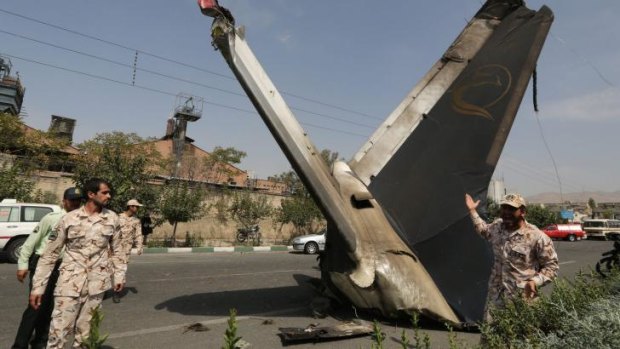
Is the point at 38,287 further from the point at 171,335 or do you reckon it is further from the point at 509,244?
the point at 509,244

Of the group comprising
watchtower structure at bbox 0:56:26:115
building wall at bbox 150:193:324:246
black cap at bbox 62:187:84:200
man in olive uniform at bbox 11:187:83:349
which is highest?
watchtower structure at bbox 0:56:26:115

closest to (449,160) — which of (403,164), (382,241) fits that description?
(403,164)

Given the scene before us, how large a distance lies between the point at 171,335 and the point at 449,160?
443cm

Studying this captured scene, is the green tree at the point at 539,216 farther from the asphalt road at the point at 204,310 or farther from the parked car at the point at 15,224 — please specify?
the parked car at the point at 15,224

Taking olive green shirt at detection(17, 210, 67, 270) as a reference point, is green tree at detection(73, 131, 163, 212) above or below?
above

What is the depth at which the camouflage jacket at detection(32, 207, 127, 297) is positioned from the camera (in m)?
3.42

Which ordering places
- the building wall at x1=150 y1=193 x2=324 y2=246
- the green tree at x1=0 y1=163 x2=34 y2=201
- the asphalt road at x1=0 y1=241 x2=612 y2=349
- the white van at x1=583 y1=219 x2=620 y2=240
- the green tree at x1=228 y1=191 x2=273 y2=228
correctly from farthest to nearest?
the white van at x1=583 y1=219 x2=620 y2=240
the green tree at x1=228 y1=191 x2=273 y2=228
the building wall at x1=150 y1=193 x2=324 y2=246
the green tree at x1=0 y1=163 x2=34 y2=201
the asphalt road at x1=0 y1=241 x2=612 y2=349

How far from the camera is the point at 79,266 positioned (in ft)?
11.4

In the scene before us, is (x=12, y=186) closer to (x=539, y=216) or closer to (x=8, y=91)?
(x=8, y=91)

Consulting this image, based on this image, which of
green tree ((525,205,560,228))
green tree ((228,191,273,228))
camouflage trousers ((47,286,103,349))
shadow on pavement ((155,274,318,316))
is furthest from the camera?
green tree ((525,205,560,228))

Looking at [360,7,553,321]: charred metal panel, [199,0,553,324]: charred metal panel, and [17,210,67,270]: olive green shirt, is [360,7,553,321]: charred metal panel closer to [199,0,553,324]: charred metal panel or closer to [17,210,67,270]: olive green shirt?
[199,0,553,324]: charred metal panel

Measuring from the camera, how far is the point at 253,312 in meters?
5.88

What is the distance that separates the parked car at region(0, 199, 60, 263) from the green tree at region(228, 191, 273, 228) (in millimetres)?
11603

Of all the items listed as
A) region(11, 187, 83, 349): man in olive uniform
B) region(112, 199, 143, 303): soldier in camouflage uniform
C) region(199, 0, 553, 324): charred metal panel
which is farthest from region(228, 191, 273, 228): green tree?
region(11, 187, 83, 349): man in olive uniform
